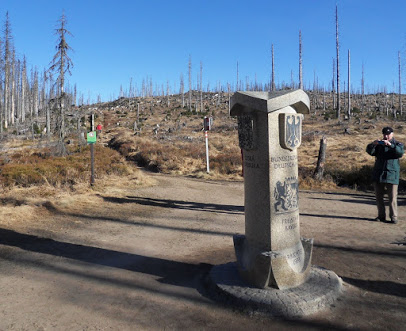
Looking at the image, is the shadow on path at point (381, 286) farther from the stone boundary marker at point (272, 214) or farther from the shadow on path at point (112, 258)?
the shadow on path at point (112, 258)

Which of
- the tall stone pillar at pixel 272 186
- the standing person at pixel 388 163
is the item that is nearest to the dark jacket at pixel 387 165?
the standing person at pixel 388 163

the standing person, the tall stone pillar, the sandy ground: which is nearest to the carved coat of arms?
the tall stone pillar

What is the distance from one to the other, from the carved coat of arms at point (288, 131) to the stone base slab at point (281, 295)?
1565 mm

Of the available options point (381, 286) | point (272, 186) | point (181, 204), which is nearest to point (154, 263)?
point (272, 186)

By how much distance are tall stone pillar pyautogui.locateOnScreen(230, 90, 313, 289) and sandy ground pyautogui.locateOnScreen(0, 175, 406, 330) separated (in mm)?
527

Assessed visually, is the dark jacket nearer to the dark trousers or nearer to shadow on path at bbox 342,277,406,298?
the dark trousers

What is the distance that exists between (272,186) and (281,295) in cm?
116

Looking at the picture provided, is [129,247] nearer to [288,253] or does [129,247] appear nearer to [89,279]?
[89,279]

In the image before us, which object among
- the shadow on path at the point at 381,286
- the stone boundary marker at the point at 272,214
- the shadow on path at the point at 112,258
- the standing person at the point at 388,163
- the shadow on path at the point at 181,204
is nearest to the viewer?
the stone boundary marker at the point at 272,214

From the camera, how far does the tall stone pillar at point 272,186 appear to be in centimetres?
368

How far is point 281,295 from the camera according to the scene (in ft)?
11.6

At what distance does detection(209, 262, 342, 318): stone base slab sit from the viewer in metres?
3.37

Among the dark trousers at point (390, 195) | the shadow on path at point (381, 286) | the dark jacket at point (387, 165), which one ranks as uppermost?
the dark jacket at point (387, 165)

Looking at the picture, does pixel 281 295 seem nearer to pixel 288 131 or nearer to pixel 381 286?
pixel 381 286
